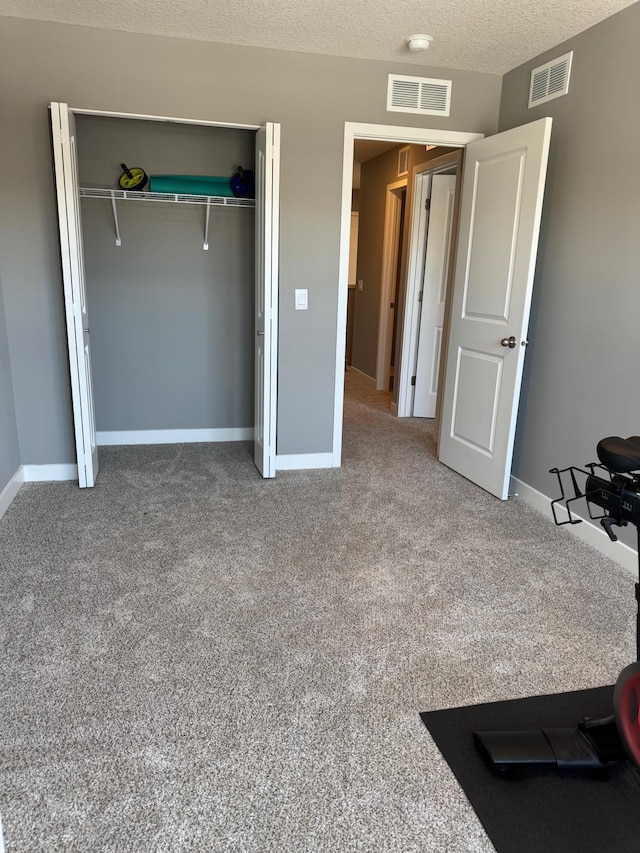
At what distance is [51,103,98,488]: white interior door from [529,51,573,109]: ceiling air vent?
8.81ft

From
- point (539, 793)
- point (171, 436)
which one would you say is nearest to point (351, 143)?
point (171, 436)

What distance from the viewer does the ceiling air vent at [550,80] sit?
3.20 metres

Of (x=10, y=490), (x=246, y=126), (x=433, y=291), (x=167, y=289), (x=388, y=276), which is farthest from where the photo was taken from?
(x=388, y=276)

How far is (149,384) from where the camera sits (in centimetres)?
448

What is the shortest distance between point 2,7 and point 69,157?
0.78m

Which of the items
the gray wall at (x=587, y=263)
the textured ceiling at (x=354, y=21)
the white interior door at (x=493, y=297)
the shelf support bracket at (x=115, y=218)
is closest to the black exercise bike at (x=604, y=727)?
the gray wall at (x=587, y=263)

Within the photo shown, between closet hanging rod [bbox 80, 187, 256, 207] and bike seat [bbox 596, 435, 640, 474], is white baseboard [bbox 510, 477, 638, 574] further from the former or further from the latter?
closet hanging rod [bbox 80, 187, 256, 207]

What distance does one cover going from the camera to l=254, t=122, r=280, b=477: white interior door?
3391mm

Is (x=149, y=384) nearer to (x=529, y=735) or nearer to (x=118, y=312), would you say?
(x=118, y=312)

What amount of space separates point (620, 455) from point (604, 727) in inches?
31.5

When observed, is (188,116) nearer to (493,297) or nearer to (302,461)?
(493,297)

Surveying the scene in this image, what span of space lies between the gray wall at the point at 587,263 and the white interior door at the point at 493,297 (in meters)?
0.18

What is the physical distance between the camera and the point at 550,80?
130 inches

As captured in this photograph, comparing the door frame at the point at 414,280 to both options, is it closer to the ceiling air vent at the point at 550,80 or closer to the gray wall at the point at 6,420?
the ceiling air vent at the point at 550,80
